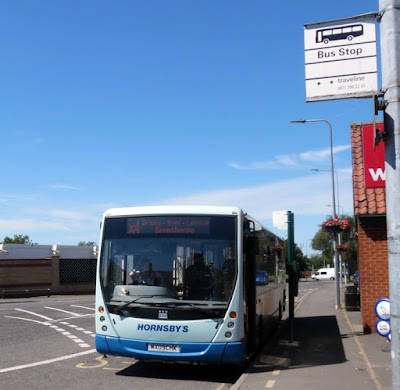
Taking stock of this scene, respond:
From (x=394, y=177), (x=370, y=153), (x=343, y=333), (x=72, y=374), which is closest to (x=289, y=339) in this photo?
(x=343, y=333)

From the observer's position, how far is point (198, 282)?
8.52 meters

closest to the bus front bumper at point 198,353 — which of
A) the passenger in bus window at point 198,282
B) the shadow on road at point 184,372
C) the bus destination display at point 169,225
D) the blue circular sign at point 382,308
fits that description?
the shadow on road at point 184,372

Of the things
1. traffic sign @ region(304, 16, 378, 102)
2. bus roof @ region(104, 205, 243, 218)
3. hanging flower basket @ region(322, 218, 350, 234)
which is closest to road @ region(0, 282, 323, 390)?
bus roof @ region(104, 205, 243, 218)

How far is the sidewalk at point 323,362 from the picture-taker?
7746 millimetres

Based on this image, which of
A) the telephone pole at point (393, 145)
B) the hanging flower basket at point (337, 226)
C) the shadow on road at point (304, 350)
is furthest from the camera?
the hanging flower basket at point (337, 226)

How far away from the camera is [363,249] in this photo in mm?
12844

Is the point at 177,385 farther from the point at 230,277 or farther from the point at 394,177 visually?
the point at 394,177

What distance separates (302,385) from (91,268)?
3672 cm

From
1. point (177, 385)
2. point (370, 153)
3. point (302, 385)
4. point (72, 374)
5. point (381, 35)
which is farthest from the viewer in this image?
point (370, 153)

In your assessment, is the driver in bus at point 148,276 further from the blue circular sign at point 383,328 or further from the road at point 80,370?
the blue circular sign at point 383,328

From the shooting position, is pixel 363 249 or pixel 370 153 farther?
pixel 363 249

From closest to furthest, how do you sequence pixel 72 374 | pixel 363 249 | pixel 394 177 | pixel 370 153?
pixel 394 177 → pixel 72 374 → pixel 370 153 → pixel 363 249

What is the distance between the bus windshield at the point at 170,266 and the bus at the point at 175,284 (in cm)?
2

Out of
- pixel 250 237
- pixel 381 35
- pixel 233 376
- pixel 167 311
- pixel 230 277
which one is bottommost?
pixel 233 376
